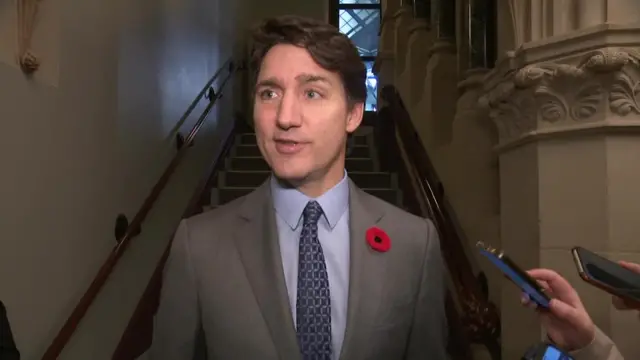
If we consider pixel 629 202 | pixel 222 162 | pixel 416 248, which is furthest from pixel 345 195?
pixel 222 162

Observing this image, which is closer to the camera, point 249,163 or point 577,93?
point 577,93

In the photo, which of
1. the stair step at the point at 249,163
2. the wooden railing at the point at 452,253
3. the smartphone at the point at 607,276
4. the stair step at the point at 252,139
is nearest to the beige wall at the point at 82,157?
the stair step at the point at 249,163

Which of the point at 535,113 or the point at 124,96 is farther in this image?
the point at 124,96

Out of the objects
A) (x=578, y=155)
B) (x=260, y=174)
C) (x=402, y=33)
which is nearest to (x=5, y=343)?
(x=578, y=155)

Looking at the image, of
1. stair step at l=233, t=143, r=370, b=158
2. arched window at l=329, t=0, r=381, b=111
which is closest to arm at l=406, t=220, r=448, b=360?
stair step at l=233, t=143, r=370, b=158

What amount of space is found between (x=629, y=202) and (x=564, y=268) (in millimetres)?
276

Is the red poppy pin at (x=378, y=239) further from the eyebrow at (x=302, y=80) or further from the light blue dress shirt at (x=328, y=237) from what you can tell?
the eyebrow at (x=302, y=80)

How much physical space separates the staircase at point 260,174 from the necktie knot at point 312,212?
3.69 m

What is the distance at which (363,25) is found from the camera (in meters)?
9.68

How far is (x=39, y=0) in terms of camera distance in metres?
2.93

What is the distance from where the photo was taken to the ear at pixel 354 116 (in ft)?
4.21

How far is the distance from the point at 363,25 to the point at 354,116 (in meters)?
8.61

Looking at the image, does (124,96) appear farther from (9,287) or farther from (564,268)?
(564,268)

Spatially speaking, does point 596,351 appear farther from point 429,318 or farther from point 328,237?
point 328,237
